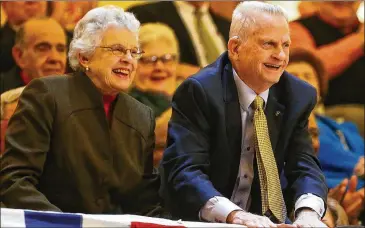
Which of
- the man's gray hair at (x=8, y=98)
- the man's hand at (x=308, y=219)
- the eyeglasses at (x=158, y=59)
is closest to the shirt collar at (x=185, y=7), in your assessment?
the eyeglasses at (x=158, y=59)

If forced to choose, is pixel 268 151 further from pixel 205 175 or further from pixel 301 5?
pixel 301 5

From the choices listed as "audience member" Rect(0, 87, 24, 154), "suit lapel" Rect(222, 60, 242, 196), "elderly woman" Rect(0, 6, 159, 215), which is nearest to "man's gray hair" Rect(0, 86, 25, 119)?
"audience member" Rect(0, 87, 24, 154)

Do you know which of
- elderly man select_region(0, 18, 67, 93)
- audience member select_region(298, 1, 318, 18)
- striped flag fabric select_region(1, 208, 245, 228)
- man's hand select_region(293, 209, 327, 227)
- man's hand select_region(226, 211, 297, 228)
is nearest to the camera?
striped flag fabric select_region(1, 208, 245, 228)

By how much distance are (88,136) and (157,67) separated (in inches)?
51.5

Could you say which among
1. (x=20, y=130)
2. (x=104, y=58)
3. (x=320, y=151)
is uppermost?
(x=104, y=58)

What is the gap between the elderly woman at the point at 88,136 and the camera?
6.81ft

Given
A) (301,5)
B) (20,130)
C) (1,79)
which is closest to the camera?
(20,130)

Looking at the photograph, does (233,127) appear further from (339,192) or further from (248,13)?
(339,192)

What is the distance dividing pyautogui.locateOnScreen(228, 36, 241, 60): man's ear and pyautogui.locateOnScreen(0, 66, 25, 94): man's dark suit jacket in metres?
1.34

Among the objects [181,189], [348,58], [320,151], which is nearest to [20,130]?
[181,189]

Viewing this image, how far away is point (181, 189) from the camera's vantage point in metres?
2.10

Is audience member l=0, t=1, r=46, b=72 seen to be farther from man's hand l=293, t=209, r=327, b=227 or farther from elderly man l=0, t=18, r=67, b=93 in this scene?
man's hand l=293, t=209, r=327, b=227

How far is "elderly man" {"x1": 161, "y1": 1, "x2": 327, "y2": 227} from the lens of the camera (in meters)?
2.15

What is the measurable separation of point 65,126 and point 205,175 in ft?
1.37
